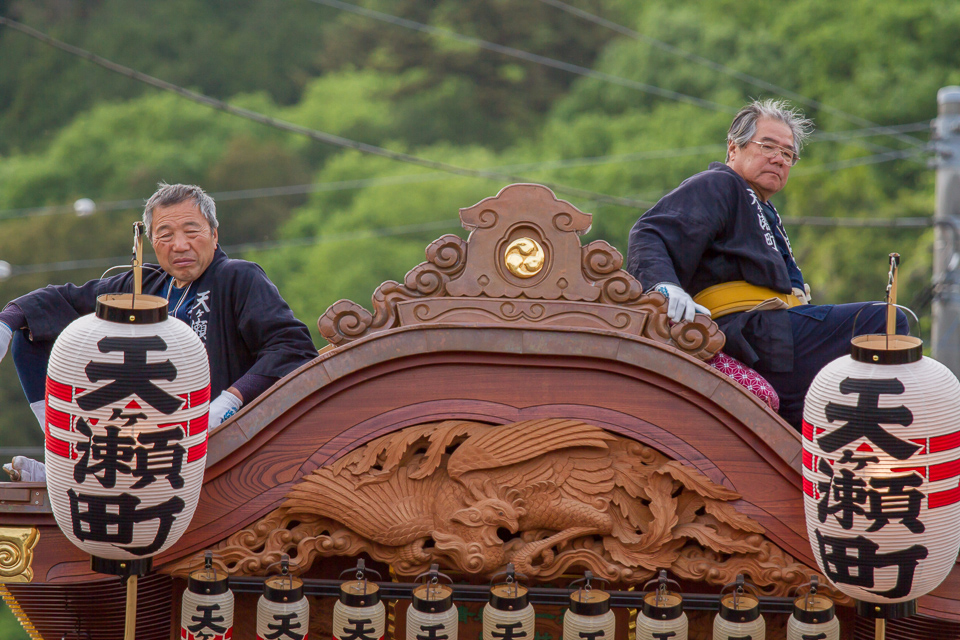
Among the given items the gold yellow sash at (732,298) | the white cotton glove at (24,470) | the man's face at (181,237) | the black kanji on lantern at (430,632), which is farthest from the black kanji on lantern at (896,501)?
the white cotton glove at (24,470)

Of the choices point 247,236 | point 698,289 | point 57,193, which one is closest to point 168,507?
point 698,289

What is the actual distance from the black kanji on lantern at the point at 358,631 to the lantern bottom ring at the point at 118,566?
50cm

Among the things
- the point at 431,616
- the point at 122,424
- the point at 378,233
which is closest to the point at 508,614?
the point at 431,616

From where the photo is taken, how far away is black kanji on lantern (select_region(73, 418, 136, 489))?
2.70m

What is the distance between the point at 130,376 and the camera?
2689mm

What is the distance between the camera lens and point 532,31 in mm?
24969

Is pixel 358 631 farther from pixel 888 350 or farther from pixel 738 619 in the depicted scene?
pixel 888 350

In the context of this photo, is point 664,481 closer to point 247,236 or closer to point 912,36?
point 912,36

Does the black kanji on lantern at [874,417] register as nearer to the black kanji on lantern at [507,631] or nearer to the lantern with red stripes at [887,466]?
the lantern with red stripes at [887,466]

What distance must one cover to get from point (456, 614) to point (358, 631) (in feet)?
0.76

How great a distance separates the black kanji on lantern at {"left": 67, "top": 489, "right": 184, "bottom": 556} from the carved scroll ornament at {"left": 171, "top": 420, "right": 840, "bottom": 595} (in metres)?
0.32

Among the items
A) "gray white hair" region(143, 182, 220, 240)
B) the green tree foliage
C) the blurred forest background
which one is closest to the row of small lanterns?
"gray white hair" region(143, 182, 220, 240)

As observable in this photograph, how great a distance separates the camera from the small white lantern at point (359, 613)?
114 inches

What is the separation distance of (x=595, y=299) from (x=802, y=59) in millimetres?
17715
